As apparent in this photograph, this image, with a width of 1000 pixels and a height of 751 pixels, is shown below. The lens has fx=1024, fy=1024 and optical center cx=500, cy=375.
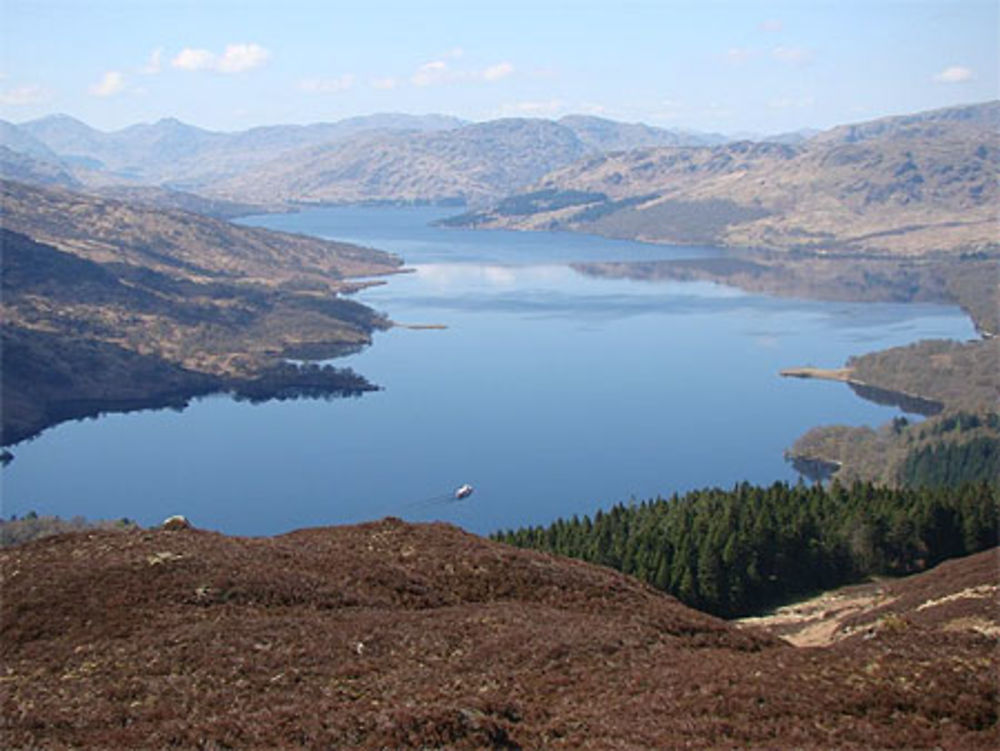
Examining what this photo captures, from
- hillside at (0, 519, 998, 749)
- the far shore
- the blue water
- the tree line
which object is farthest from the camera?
the far shore

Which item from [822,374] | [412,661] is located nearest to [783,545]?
[412,661]

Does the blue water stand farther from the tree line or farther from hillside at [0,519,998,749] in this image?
hillside at [0,519,998,749]

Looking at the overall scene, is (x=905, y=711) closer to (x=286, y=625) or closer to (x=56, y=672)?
(x=286, y=625)

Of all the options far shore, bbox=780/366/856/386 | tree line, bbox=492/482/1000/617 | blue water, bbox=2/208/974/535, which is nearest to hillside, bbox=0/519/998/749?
tree line, bbox=492/482/1000/617

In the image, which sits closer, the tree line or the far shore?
the tree line

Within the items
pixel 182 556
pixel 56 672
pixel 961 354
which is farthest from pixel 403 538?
pixel 961 354

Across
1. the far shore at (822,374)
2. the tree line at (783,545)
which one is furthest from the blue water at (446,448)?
the tree line at (783,545)

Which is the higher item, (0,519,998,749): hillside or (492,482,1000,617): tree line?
(0,519,998,749): hillside
